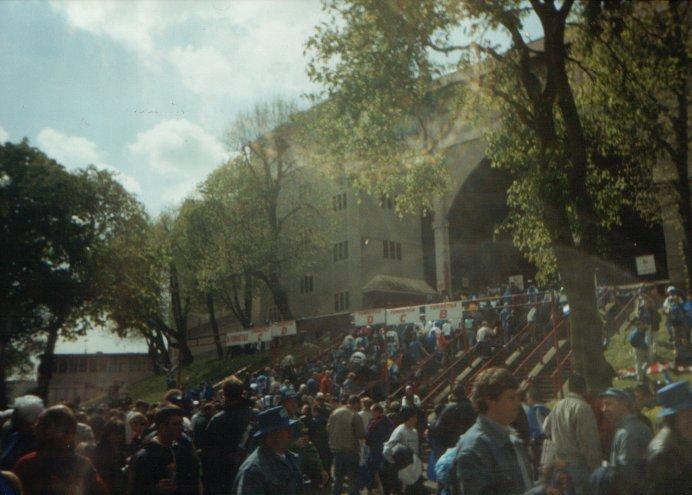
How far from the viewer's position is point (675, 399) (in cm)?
431

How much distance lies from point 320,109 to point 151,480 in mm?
11324

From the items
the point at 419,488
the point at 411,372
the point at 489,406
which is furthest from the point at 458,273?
the point at 489,406

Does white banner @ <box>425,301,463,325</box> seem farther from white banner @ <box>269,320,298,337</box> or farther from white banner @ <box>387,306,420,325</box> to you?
white banner @ <box>269,320,298,337</box>

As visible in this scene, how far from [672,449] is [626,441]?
3.55 ft

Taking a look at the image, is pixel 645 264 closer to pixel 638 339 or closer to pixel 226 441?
pixel 638 339

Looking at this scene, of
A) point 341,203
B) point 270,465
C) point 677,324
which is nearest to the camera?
point 270,465

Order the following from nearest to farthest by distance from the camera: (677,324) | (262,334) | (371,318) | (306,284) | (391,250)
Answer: (677,324) < (371,318) < (262,334) < (391,250) < (306,284)

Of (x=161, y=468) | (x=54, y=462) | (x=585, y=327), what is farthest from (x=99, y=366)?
(x=54, y=462)

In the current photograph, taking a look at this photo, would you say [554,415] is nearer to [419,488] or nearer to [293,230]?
[419,488]

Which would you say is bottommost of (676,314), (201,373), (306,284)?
(201,373)

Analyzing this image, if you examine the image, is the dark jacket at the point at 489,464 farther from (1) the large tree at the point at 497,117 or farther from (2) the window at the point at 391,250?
→ (2) the window at the point at 391,250

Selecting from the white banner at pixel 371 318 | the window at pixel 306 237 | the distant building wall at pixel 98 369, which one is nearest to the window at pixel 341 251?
the window at pixel 306 237

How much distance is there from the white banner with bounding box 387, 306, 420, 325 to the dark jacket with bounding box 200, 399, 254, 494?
14.0 meters

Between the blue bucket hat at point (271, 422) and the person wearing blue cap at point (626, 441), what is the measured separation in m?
2.45
